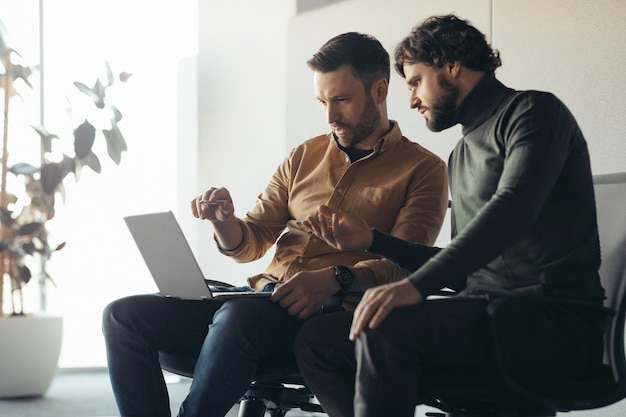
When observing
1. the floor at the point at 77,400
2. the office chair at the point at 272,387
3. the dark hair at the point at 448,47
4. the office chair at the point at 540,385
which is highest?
the dark hair at the point at 448,47

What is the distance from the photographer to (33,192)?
470 cm

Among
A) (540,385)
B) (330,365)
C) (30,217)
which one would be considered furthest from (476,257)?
(30,217)

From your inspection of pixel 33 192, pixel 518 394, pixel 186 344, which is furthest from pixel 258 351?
pixel 33 192

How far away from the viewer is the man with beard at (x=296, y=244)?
202 cm

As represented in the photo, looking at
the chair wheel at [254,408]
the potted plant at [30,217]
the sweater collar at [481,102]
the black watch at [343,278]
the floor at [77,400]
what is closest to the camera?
the sweater collar at [481,102]

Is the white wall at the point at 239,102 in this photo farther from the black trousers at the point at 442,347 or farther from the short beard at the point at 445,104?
the black trousers at the point at 442,347

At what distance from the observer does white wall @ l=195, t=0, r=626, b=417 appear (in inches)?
117

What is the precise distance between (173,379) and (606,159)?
3.11 m

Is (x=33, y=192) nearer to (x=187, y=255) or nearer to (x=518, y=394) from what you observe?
(x=187, y=255)

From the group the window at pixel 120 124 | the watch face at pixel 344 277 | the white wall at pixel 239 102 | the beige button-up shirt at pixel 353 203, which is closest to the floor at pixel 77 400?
the window at pixel 120 124

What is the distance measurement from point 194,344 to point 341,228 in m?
0.54

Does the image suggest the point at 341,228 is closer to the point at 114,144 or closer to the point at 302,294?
the point at 302,294

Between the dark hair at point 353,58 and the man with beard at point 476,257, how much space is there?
0.43 m

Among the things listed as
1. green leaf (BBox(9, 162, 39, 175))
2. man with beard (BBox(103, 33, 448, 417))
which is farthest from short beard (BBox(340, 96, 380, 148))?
green leaf (BBox(9, 162, 39, 175))
